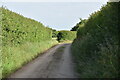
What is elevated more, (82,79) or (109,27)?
(109,27)

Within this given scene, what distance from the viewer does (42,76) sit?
10602mm

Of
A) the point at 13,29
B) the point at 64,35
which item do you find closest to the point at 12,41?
the point at 13,29

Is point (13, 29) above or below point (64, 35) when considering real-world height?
above

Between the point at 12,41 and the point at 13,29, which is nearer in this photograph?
the point at 12,41

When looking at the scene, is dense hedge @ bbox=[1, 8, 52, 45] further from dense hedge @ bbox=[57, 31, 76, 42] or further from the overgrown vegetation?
dense hedge @ bbox=[57, 31, 76, 42]

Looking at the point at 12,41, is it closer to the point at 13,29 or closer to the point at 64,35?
the point at 13,29

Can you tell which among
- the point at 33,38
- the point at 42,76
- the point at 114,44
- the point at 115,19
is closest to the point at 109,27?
the point at 115,19

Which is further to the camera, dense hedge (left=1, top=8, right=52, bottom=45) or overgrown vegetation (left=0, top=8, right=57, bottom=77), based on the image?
dense hedge (left=1, top=8, right=52, bottom=45)

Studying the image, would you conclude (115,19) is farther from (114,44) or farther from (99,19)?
(99,19)

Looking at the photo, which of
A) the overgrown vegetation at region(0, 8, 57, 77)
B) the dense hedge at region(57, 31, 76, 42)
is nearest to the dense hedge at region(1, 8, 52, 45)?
the overgrown vegetation at region(0, 8, 57, 77)

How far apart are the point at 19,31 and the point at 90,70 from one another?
10.6 m

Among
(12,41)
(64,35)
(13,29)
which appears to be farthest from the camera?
(64,35)

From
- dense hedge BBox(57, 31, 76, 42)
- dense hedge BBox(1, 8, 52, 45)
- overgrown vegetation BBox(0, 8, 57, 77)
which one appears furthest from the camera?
dense hedge BBox(57, 31, 76, 42)

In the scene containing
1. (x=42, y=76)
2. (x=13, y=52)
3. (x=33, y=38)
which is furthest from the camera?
(x=33, y=38)
